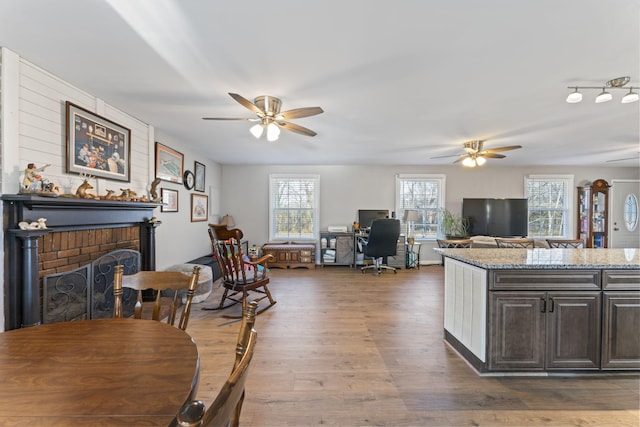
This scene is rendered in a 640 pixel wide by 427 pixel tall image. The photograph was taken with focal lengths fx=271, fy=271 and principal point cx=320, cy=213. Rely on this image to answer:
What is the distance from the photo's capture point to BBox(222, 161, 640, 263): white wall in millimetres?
6422

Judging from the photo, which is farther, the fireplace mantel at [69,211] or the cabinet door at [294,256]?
the cabinet door at [294,256]

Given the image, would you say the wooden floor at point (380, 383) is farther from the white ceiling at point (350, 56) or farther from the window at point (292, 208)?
the window at point (292, 208)

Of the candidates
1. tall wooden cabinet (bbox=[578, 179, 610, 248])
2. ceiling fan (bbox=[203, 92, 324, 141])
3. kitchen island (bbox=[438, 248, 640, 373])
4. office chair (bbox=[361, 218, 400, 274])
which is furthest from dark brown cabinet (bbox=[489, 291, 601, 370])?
tall wooden cabinet (bbox=[578, 179, 610, 248])

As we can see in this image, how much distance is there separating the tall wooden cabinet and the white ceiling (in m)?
3.53

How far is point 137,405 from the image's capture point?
702mm

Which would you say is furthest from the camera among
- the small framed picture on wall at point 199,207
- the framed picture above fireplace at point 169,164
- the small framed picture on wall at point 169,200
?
the small framed picture on wall at point 199,207

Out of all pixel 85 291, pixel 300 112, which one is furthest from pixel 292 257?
pixel 300 112

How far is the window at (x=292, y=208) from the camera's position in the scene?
646cm

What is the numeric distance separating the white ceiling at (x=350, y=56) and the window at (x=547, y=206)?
3185 mm

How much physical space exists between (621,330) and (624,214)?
645cm


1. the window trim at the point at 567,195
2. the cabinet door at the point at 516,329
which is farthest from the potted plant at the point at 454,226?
the cabinet door at the point at 516,329

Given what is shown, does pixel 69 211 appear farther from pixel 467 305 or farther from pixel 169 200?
pixel 467 305

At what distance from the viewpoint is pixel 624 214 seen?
628 centimetres

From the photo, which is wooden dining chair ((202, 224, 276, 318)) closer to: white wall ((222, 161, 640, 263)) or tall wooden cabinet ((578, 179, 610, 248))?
white wall ((222, 161, 640, 263))
